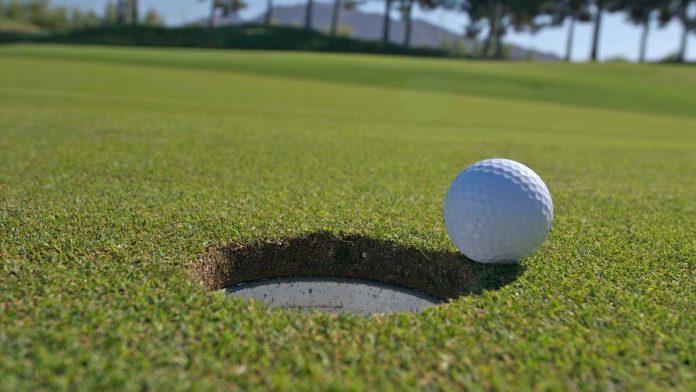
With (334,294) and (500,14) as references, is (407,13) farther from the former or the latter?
(334,294)

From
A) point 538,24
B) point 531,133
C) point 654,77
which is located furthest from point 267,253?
point 538,24

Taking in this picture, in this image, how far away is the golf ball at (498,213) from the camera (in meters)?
2.29

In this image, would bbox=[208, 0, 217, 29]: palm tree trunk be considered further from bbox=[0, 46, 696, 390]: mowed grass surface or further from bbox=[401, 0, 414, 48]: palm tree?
bbox=[0, 46, 696, 390]: mowed grass surface

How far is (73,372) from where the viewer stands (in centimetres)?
139

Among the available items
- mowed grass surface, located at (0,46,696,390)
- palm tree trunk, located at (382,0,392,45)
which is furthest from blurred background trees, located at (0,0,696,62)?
mowed grass surface, located at (0,46,696,390)

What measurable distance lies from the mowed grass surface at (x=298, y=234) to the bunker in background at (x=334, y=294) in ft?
0.83

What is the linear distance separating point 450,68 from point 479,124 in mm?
13087

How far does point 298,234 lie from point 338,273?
29cm

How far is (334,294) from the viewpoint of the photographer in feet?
8.89

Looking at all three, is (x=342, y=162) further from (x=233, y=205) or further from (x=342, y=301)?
(x=342, y=301)

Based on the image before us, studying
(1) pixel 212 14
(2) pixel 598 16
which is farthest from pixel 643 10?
(1) pixel 212 14

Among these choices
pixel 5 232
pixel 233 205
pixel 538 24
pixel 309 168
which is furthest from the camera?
pixel 538 24

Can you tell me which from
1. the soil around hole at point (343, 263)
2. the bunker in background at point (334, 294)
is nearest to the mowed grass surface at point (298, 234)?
the soil around hole at point (343, 263)

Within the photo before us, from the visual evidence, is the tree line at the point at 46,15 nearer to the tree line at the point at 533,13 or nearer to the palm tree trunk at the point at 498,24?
the tree line at the point at 533,13
